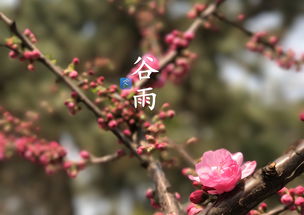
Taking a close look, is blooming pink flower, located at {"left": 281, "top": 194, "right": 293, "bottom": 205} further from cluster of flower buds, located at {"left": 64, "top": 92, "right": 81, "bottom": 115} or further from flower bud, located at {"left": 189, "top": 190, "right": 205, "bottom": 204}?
cluster of flower buds, located at {"left": 64, "top": 92, "right": 81, "bottom": 115}

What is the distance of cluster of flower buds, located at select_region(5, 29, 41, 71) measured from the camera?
0.78 metres

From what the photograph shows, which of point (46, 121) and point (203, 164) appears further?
point (46, 121)

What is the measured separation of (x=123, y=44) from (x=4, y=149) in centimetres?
278

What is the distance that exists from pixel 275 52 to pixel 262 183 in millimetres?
779

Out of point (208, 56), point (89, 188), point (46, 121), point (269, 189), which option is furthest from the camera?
point (89, 188)

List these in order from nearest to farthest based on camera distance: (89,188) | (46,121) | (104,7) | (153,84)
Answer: (153,84) < (46,121) < (104,7) < (89,188)

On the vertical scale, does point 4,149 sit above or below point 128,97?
above

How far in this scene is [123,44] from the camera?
12.6ft

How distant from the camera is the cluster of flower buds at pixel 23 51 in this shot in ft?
2.55

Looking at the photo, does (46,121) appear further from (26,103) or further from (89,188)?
(89,188)

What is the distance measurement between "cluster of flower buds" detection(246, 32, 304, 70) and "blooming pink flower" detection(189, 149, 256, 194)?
2.27 feet

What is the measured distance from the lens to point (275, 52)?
3.86ft

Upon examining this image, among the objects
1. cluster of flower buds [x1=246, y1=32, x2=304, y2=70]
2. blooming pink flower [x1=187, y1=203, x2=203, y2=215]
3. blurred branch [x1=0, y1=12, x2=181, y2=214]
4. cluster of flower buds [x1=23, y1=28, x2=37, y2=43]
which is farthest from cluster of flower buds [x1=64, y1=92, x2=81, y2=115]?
cluster of flower buds [x1=246, y1=32, x2=304, y2=70]

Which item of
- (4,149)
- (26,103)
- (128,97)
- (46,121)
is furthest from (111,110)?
(26,103)
